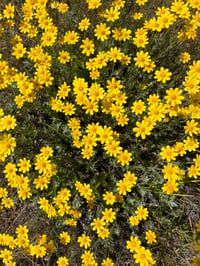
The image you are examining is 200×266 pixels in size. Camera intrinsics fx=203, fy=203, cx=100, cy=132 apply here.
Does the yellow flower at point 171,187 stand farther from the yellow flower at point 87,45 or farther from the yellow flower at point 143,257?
the yellow flower at point 87,45

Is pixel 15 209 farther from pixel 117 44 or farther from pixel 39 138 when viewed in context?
pixel 117 44

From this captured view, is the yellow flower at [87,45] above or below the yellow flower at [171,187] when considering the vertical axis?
above

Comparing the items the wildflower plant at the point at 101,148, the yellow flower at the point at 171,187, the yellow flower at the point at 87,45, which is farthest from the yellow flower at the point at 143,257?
the yellow flower at the point at 87,45

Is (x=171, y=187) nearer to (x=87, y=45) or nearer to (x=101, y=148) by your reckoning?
(x=101, y=148)

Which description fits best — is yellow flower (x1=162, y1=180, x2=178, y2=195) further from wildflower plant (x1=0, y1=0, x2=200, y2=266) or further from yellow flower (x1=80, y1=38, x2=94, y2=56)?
yellow flower (x1=80, y1=38, x2=94, y2=56)

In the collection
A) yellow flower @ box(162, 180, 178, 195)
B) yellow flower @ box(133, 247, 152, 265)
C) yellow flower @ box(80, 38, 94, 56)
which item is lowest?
yellow flower @ box(133, 247, 152, 265)

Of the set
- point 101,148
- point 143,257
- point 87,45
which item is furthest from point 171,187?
point 87,45

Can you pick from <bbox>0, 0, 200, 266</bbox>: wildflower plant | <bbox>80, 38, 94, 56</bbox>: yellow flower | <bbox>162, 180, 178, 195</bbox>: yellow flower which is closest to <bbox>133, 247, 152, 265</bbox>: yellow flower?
<bbox>0, 0, 200, 266</bbox>: wildflower plant

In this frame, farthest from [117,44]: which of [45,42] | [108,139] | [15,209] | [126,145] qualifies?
[15,209]

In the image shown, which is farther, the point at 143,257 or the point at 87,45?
the point at 87,45

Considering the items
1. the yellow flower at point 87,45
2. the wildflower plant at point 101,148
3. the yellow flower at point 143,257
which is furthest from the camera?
the yellow flower at point 87,45
